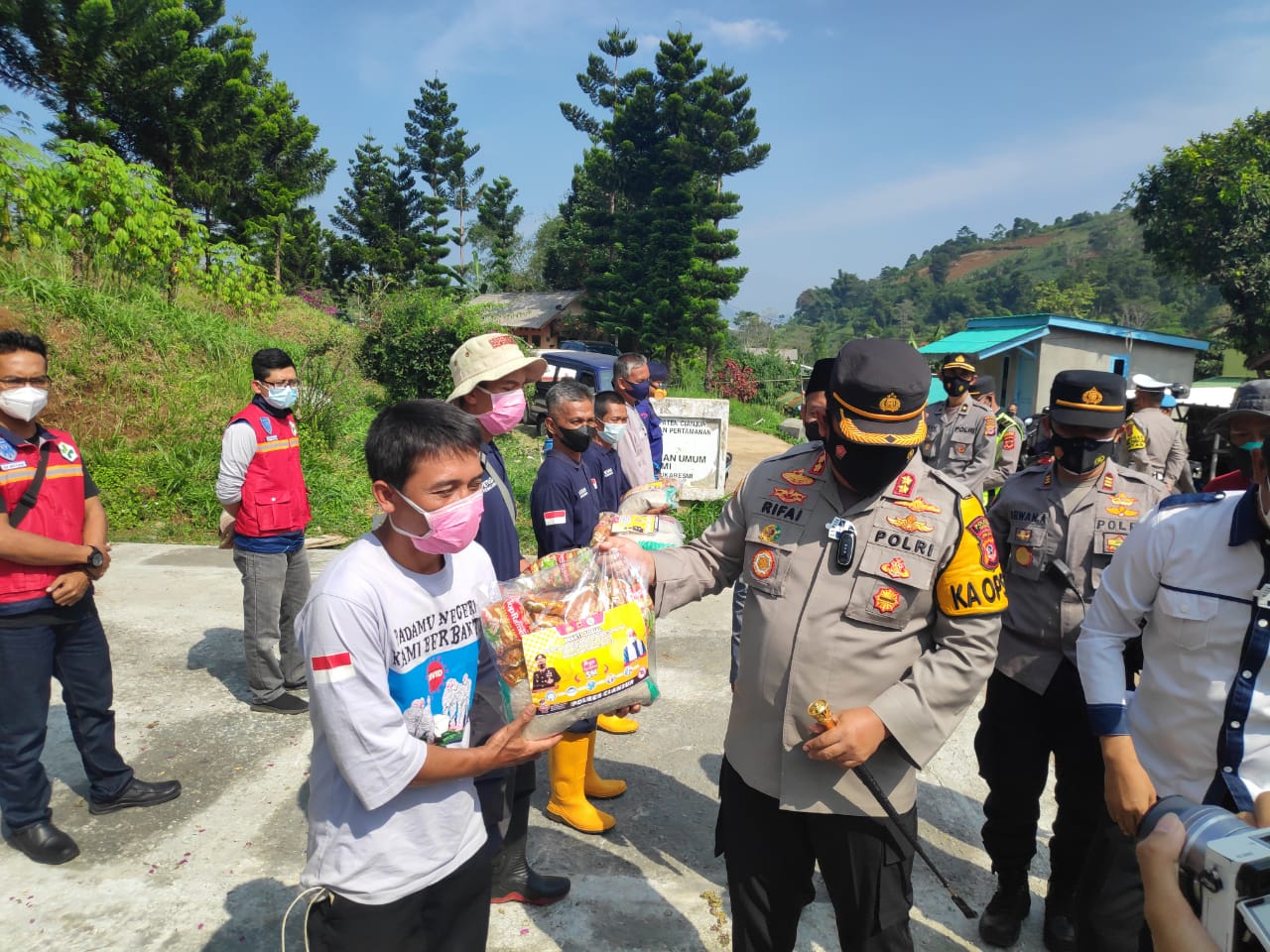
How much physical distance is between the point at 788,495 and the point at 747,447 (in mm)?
16244

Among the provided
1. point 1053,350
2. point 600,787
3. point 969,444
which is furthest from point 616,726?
point 1053,350

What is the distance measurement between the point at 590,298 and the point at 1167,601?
31.5 m

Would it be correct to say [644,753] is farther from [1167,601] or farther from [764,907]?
[1167,601]

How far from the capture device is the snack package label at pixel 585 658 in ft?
5.72

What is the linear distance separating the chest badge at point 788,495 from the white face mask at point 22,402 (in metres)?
2.80

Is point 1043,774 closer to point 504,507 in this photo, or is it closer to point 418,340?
point 504,507

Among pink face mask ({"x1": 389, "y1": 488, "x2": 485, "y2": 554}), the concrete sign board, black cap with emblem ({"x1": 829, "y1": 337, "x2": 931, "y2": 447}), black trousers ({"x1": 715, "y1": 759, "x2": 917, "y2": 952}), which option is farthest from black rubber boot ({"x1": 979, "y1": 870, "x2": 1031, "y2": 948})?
the concrete sign board

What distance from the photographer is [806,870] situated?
2.11m

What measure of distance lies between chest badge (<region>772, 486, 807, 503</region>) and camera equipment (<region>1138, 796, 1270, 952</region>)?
1.10 m

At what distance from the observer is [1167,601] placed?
6.17 ft

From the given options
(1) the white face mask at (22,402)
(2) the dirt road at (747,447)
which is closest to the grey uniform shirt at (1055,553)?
(1) the white face mask at (22,402)

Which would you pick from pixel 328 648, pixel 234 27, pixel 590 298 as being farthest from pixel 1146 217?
pixel 328 648

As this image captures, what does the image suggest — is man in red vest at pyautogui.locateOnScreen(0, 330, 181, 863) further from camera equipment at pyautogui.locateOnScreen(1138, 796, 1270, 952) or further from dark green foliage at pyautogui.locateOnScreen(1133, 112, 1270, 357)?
dark green foliage at pyautogui.locateOnScreen(1133, 112, 1270, 357)

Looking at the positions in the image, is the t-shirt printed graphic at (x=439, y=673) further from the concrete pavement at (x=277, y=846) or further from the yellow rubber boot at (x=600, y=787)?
the yellow rubber boot at (x=600, y=787)
